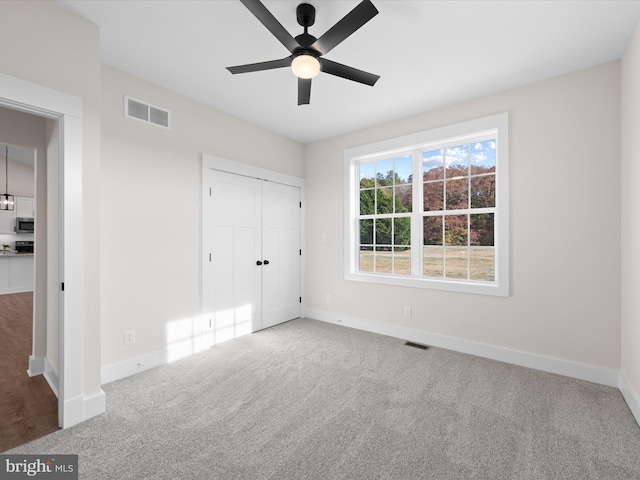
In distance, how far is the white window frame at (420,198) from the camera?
3162 millimetres

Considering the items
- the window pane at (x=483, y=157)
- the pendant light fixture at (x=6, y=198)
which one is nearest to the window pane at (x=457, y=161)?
the window pane at (x=483, y=157)

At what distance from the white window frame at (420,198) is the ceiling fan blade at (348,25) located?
211cm

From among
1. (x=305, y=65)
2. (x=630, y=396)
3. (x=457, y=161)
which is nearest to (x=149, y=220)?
(x=305, y=65)

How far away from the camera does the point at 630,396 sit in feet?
7.41

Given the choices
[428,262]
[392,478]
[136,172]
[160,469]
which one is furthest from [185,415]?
[428,262]

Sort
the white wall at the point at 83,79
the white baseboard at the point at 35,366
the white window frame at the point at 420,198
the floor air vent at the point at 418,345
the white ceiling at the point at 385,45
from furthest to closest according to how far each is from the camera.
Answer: the floor air vent at the point at 418,345 < the white window frame at the point at 420,198 < the white baseboard at the point at 35,366 < the white ceiling at the point at 385,45 < the white wall at the point at 83,79

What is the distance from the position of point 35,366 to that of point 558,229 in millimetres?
5147

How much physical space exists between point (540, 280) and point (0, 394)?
4.92 metres

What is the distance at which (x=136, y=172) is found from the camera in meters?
2.90

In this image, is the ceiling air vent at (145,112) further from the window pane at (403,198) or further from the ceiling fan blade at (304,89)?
the window pane at (403,198)

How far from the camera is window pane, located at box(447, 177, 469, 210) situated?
3.53 meters

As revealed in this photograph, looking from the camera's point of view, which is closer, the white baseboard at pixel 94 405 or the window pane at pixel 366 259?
the white baseboard at pixel 94 405

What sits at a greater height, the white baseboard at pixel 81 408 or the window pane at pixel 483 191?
the window pane at pixel 483 191

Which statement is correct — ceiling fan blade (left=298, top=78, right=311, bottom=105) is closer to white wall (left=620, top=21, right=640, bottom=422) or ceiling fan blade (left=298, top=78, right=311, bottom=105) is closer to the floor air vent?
white wall (left=620, top=21, right=640, bottom=422)
